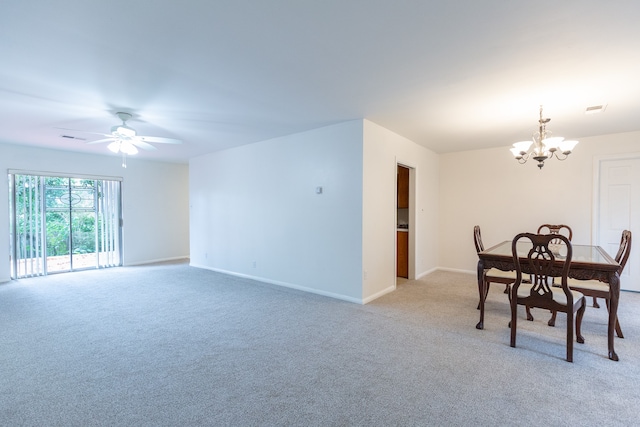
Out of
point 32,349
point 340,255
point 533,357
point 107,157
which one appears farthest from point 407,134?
point 107,157

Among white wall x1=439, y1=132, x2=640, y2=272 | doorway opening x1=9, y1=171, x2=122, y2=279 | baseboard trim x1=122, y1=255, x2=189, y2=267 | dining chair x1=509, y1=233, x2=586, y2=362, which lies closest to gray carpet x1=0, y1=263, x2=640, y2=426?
dining chair x1=509, y1=233, x2=586, y2=362

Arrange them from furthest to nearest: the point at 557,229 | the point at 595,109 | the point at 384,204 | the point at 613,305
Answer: the point at 557,229 < the point at 384,204 < the point at 595,109 < the point at 613,305

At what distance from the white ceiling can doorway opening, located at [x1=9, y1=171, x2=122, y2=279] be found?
2021 mm

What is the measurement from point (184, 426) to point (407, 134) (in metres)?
4.35

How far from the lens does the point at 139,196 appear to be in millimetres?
6906

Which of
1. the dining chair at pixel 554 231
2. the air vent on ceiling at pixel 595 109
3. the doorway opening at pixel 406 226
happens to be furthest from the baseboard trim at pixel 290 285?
the air vent on ceiling at pixel 595 109

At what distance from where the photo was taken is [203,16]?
1.83m

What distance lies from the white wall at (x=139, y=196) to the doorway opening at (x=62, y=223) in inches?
5.2

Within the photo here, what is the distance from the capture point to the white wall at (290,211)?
405 centimetres

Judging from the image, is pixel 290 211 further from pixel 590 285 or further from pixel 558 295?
pixel 590 285

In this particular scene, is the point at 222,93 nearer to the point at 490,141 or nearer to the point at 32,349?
the point at 32,349

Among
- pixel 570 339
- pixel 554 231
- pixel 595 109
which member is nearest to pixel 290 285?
pixel 570 339

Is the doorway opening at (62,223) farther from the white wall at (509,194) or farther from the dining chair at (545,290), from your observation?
the dining chair at (545,290)

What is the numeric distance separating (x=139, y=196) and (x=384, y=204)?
565 centimetres
